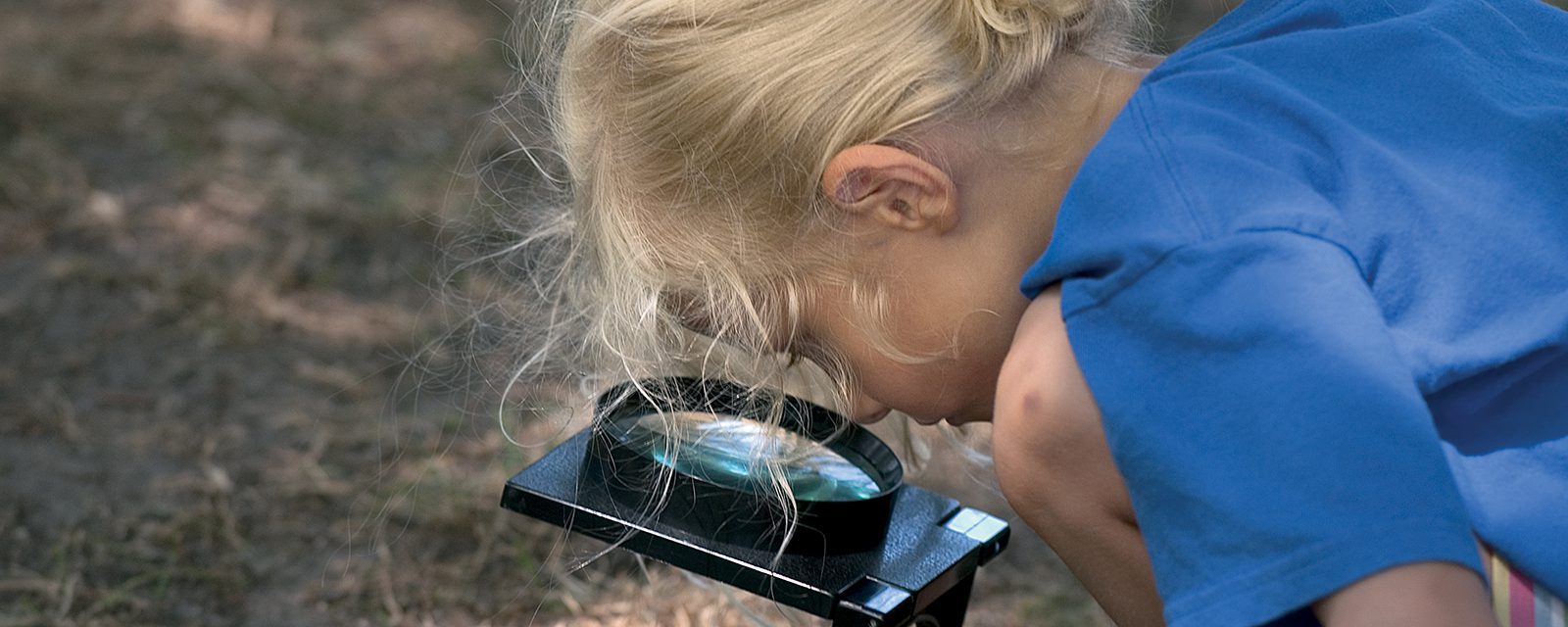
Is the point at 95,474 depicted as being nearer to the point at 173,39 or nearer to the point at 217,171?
the point at 217,171

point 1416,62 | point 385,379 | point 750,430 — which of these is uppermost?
point 1416,62

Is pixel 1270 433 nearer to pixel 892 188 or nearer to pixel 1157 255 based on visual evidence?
pixel 1157 255

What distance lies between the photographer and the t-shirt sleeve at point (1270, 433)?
79 centimetres

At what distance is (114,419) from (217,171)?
1.98 feet

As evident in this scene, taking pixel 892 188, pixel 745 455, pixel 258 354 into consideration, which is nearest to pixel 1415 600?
pixel 892 188

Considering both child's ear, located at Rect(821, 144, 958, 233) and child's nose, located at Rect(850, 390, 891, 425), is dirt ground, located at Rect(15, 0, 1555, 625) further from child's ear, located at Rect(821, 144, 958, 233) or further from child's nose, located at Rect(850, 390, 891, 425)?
child's ear, located at Rect(821, 144, 958, 233)

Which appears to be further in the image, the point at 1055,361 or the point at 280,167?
the point at 280,167

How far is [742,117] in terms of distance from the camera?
104cm

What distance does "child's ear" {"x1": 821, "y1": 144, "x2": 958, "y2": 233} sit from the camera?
101cm

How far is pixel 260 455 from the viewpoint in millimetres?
1708

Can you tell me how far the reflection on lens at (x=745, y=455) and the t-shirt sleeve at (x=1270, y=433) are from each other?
35 cm

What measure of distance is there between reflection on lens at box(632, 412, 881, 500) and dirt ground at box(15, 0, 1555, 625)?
185 mm

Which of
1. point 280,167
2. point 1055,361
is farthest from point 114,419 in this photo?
point 1055,361

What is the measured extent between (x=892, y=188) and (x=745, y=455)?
30cm
